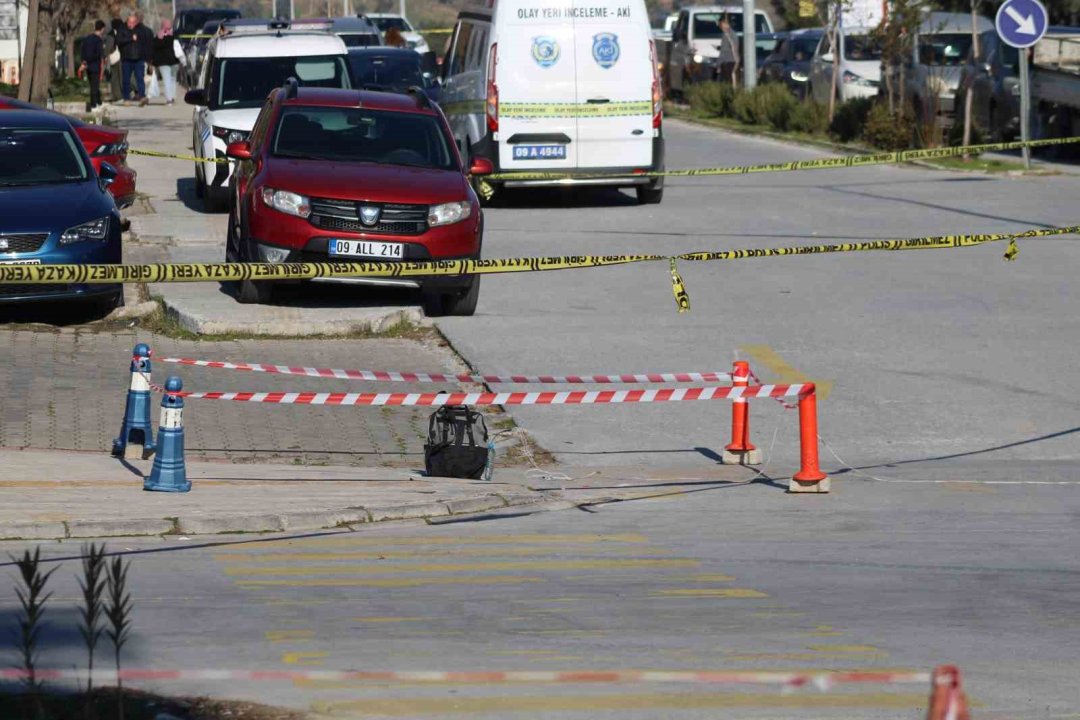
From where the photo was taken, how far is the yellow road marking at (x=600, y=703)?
5355 mm

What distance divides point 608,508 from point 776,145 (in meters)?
22.2

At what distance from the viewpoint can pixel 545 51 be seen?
69.3 ft

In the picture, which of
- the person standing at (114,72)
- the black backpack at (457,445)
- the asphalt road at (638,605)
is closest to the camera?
the asphalt road at (638,605)

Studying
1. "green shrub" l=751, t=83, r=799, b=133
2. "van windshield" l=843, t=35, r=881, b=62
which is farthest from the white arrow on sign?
"green shrub" l=751, t=83, r=799, b=133

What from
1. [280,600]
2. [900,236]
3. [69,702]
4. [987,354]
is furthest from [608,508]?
[900,236]

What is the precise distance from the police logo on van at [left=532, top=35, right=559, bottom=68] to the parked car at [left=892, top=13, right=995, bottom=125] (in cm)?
924

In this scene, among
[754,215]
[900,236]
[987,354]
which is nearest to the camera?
[987,354]

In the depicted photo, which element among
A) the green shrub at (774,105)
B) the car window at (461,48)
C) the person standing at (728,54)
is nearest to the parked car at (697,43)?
the person standing at (728,54)

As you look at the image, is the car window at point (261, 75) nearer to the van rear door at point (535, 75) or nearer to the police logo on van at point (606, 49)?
the van rear door at point (535, 75)

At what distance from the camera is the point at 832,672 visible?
5.91 metres

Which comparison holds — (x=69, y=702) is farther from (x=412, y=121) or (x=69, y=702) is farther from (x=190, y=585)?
(x=412, y=121)

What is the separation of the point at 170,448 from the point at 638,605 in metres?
3.06

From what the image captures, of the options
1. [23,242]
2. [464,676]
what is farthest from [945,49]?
[464,676]

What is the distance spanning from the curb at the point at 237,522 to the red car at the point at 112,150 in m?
12.0
